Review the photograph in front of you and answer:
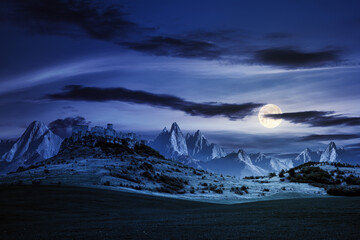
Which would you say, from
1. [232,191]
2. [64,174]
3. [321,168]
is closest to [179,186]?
[232,191]

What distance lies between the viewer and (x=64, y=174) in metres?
67.6

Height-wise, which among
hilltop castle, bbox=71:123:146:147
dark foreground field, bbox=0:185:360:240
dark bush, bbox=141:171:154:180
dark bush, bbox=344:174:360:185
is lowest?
dark bush, bbox=141:171:154:180

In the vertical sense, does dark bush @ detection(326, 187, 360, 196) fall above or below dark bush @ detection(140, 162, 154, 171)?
below

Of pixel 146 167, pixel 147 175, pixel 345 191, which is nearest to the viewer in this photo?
pixel 345 191

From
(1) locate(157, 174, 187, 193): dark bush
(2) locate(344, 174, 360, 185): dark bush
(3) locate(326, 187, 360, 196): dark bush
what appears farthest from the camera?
(1) locate(157, 174, 187, 193): dark bush

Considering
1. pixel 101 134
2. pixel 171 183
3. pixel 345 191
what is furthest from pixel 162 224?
pixel 101 134

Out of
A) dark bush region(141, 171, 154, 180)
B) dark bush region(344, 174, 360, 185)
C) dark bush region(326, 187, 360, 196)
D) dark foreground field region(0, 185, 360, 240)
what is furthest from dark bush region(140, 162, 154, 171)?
dark foreground field region(0, 185, 360, 240)

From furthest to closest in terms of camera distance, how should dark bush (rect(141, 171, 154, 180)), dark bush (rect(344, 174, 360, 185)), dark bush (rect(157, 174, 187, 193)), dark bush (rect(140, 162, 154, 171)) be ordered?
dark bush (rect(140, 162, 154, 171)), dark bush (rect(141, 171, 154, 180)), dark bush (rect(157, 174, 187, 193)), dark bush (rect(344, 174, 360, 185))

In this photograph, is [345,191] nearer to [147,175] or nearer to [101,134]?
[147,175]

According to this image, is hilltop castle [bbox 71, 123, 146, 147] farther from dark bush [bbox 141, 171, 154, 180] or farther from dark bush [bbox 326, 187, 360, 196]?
dark bush [bbox 326, 187, 360, 196]

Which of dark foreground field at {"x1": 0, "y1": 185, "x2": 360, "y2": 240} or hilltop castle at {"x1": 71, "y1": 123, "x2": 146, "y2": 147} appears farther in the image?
hilltop castle at {"x1": 71, "y1": 123, "x2": 146, "y2": 147}

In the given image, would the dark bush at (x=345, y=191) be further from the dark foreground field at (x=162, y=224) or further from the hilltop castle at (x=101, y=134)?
the hilltop castle at (x=101, y=134)

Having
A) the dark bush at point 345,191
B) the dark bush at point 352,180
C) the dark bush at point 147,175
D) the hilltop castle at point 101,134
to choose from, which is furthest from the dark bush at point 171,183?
the hilltop castle at point 101,134

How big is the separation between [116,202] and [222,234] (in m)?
23.4
